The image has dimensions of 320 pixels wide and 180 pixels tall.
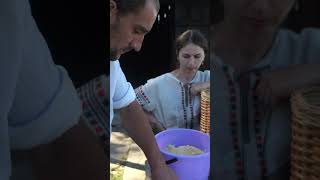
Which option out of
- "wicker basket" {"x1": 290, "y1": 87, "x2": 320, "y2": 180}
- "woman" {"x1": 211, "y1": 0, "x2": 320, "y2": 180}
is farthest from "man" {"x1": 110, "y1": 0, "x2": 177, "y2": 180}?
"wicker basket" {"x1": 290, "y1": 87, "x2": 320, "y2": 180}

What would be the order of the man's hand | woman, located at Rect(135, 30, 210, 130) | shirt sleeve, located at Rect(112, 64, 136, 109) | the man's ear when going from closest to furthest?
the man's hand, the man's ear, shirt sleeve, located at Rect(112, 64, 136, 109), woman, located at Rect(135, 30, 210, 130)

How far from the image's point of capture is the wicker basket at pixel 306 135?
0.88m

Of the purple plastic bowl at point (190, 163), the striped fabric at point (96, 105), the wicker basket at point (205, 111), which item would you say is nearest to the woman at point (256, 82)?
the striped fabric at point (96, 105)

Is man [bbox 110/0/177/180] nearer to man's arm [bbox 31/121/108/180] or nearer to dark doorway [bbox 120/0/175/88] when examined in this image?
man's arm [bbox 31/121/108/180]

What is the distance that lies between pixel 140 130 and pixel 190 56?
1162 mm

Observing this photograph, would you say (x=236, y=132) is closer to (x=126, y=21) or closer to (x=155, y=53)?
(x=126, y=21)

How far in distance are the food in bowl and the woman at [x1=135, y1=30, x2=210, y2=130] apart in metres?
0.43

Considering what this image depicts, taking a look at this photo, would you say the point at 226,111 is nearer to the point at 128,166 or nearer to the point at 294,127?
the point at 294,127

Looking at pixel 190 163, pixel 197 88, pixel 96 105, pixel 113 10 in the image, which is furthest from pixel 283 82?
pixel 197 88

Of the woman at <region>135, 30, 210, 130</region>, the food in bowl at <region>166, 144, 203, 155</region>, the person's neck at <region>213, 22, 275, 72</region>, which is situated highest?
the person's neck at <region>213, 22, 275, 72</region>

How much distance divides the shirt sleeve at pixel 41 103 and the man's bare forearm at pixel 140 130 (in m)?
0.51

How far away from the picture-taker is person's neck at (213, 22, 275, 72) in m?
1.05

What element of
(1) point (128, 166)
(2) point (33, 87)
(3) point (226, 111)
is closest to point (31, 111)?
(2) point (33, 87)

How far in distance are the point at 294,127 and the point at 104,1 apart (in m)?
0.63
